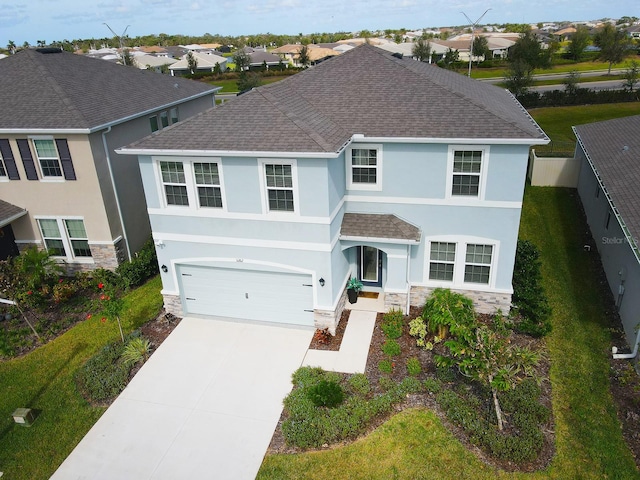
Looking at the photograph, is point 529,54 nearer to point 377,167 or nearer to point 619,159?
point 619,159

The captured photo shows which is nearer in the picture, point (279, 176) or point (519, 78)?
point (279, 176)

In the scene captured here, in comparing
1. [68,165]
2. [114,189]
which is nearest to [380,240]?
[114,189]

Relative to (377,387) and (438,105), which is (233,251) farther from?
(438,105)

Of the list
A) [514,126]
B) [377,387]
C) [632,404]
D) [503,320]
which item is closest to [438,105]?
[514,126]

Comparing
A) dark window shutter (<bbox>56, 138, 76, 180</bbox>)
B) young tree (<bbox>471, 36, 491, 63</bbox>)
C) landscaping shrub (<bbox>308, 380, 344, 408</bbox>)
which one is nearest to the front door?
landscaping shrub (<bbox>308, 380, 344, 408</bbox>)

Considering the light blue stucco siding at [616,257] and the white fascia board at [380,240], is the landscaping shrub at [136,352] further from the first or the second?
the light blue stucco siding at [616,257]
